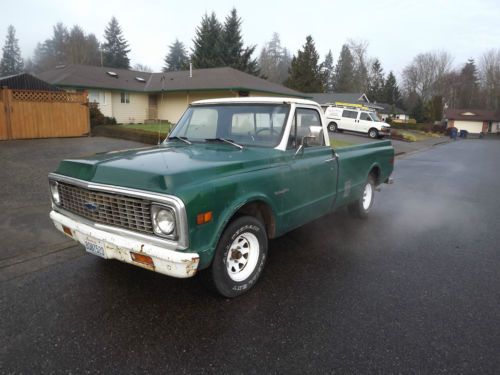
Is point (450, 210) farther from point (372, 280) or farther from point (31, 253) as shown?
point (31, 253)

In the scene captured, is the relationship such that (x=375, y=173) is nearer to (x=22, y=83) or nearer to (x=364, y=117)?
(x=22, y=83)

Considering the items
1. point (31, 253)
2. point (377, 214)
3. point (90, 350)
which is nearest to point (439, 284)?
point (377, 214)

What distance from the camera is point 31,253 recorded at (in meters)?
4.29

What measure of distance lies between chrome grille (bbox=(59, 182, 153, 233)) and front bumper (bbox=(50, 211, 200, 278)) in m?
0.11

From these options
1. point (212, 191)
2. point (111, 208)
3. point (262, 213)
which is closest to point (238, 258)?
point (262, 213)

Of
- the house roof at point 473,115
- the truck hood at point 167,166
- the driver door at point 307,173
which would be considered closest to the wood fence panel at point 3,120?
the truck hood at point 167,166

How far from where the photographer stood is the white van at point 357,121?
26.5m

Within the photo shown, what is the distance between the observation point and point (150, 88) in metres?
29.5

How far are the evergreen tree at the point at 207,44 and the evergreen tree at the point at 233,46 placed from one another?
0.71 metres

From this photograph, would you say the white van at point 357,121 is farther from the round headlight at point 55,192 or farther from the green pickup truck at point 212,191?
the round headlight at point 55,192

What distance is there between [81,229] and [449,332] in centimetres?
335

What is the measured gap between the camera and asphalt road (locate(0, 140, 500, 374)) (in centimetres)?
256

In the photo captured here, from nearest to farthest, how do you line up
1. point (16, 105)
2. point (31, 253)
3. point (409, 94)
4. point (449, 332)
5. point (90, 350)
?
point (90, 350)
point (449, 332)
point (31, 253)
point (16, 105)
point (409, 94)

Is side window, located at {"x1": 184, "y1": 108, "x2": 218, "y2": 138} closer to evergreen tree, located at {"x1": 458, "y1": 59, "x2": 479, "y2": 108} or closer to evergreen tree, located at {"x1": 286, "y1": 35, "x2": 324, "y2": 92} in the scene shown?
evergreen tree, located at {"x1": 286, "y1": 35, "x2": 324, "y2": 92}
